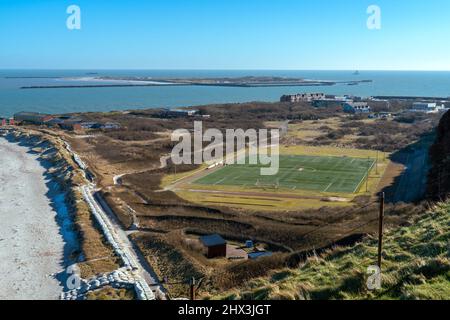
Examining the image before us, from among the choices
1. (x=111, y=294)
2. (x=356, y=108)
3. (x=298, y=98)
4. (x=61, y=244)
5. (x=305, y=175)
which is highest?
(x=298, y=98)

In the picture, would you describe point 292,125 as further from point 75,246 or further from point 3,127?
point 75,246

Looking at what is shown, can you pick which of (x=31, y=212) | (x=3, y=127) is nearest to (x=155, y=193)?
(x=31, y=212)

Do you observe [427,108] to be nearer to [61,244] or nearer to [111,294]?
[61,244]

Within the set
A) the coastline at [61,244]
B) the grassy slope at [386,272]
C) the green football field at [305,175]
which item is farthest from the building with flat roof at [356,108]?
the grassy slope at [386,272]

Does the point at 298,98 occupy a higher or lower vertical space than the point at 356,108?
higher

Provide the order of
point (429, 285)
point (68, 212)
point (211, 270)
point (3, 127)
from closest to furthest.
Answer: point (429, 285)
point (211, 270)
point (68, 212)
point (3, 127)

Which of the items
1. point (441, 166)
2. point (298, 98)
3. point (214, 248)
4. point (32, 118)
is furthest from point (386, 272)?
point (298, 98)

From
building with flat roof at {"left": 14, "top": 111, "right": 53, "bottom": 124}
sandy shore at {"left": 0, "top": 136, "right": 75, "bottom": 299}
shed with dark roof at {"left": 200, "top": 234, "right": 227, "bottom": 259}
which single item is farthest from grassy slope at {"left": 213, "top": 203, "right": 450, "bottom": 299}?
building with flat roof at {"left": 14, "top": 111, "right": 53, "bottom": 124}
